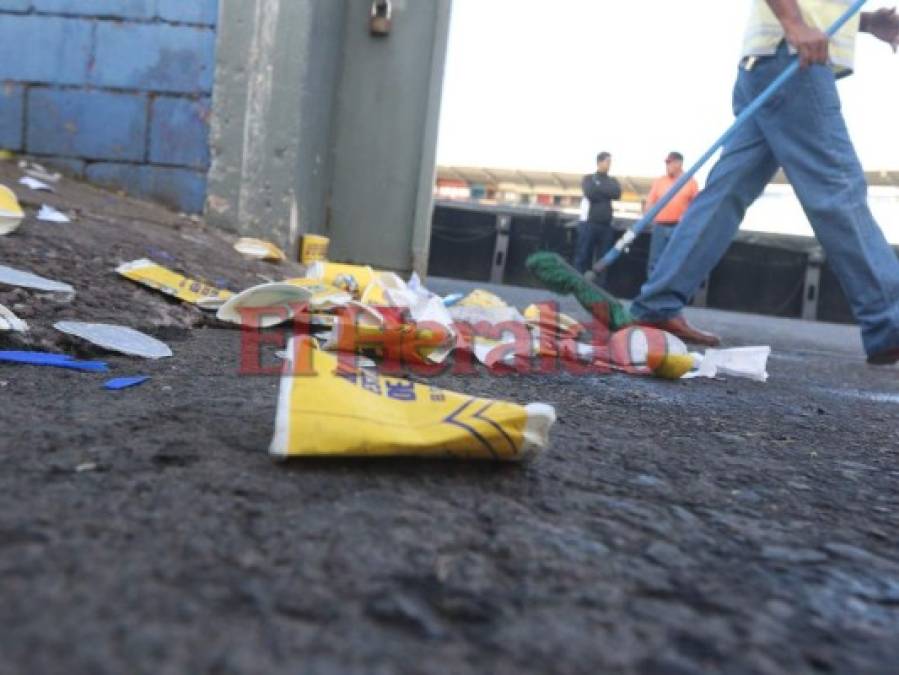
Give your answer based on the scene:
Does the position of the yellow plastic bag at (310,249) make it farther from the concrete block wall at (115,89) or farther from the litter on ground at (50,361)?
the litter on ground at (50,361)

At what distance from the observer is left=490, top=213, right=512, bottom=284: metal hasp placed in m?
11.2

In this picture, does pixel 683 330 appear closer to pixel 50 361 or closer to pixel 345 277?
pixel 345 277

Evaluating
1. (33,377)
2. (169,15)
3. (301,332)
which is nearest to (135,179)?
(169,15)

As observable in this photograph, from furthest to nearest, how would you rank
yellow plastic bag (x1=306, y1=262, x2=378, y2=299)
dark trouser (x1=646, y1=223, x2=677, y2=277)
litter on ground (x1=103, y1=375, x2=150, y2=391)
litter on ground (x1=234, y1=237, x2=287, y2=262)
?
dark trouser (x1=646, y1=223, x2=677, y2=277), litter on ground (x1=234, y1=237, x2=287, y2=262), yellow plastic bag (x1=306, y1=262, x2=378, y2=299), litter on ground (x1=103, y1=375, x2=150, y2=391)

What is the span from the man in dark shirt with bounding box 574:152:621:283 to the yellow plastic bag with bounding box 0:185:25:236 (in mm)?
6743

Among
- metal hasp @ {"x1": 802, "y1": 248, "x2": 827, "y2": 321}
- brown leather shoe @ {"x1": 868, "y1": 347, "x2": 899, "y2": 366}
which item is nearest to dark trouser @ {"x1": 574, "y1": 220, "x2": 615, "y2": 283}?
metal hasp @ {"x1": 802, "y1": 248, "x2": 827, "y2": 321}

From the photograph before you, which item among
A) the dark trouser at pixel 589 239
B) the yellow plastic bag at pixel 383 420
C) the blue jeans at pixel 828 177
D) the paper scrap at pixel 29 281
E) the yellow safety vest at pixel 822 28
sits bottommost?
the dark trouser at pixel 589 239

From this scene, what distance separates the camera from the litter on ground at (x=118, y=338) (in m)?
1.46

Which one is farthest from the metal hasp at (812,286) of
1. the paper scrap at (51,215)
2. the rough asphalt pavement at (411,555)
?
the rough asphalt pavement at (411,555)

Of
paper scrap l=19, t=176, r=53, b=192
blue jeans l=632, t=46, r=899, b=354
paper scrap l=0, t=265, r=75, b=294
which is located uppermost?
blue jeans l=632, t=46, r=899, b=354

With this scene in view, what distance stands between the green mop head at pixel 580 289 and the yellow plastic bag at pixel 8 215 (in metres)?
1.79

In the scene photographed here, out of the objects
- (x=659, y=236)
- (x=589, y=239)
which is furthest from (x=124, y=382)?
(x=589, y=239)

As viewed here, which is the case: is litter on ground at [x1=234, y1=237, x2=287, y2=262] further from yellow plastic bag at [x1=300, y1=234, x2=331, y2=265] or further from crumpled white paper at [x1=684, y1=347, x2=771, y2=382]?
crumpled white paper at [x1=684, y1=347, x2=771, y2=382]

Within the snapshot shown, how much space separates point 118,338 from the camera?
1.53 m
